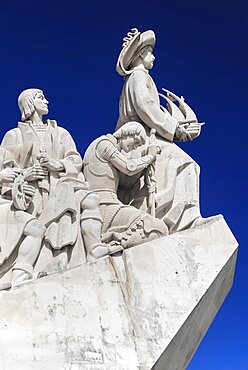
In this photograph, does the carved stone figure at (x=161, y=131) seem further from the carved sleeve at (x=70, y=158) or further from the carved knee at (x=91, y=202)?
the carved knee at (x=91, y=202)

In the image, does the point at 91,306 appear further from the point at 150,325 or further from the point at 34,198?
the point at 34,198

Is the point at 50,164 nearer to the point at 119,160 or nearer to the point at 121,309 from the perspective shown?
the point at 119,160

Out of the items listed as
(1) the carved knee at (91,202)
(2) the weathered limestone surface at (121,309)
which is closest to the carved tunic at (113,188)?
(2) the weathered limestone surface at (121,309)

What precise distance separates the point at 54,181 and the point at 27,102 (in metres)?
1.29

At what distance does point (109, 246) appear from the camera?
7258 millimetres

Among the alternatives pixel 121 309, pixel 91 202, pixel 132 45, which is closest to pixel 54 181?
pixel 91 202

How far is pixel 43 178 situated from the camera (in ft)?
25.2

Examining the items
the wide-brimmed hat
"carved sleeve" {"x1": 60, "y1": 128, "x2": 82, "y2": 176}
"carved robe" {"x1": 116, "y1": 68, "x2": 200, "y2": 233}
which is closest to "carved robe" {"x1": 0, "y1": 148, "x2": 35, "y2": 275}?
"carved sleeve" {"x1": 60, "y1": 128, "x2": 82, "y2": 176}

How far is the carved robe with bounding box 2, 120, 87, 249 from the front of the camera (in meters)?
7.16

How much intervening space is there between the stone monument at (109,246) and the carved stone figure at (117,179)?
0.01 m

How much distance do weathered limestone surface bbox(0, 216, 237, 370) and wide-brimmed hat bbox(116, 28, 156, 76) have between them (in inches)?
121

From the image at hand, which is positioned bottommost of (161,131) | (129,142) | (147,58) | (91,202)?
(91,202)

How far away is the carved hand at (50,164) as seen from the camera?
7727 mm

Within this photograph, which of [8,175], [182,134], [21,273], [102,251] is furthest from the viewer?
[182,134]
